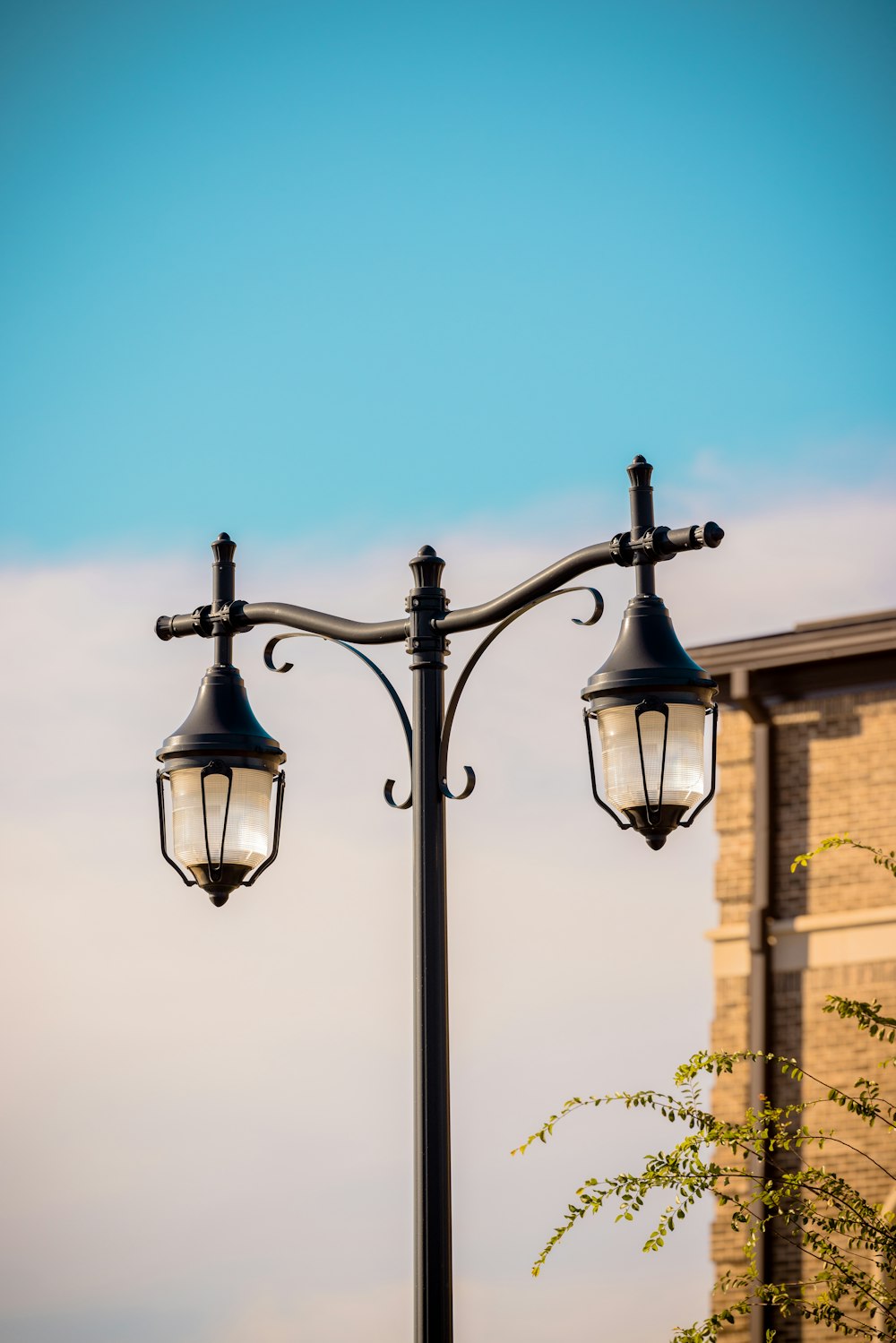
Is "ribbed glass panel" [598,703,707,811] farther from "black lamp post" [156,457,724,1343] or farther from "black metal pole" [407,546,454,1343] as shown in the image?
"black metal pole" [407,546,454,1343]

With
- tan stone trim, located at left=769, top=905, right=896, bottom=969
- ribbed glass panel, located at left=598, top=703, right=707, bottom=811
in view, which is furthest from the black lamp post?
tan stone trim, located at left=769, top=905, right=896, bottom=969

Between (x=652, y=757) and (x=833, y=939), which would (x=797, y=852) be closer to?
(x=833, y=939)

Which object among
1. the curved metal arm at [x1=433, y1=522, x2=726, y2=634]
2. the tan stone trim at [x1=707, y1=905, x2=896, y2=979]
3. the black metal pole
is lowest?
the tan stone trim at [x1=707, y1=905, x2=896, y2=979]

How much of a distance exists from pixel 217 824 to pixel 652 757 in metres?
1.70

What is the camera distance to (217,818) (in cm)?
617

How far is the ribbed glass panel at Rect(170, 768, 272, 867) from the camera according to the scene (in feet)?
20.2

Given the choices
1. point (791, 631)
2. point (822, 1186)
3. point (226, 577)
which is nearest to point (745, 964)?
point (791, 631)

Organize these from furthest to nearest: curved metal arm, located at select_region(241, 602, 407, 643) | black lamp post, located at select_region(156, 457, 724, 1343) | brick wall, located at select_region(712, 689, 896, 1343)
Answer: brick wall, located at select_region(712, 689, 896, 1343) < curved metal arm, located at select_region(241, 602, 407, 643) < black lamp post, located at select_region(156, 457, 724, 1343)

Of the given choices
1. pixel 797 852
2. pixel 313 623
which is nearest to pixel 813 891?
pixel 797 852

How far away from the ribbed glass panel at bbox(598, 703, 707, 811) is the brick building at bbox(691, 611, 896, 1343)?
9.71 meters

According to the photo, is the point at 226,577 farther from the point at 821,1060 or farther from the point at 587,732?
the point at 821,1060

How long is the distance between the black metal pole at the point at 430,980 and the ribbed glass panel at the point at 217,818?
767mm

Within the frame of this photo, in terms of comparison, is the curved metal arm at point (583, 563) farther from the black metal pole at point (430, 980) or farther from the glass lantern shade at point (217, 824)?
the glass lantern shade at point (217, 824)

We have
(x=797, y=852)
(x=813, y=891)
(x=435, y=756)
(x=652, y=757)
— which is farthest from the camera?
(x=797, y=852)
